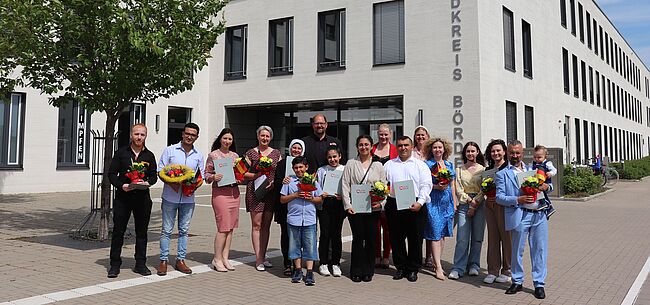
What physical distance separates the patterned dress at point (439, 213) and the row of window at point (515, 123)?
1420 centimetres

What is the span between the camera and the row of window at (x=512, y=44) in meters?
20.1

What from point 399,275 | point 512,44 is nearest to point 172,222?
point 399,275

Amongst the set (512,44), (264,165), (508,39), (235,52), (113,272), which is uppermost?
(235,52)

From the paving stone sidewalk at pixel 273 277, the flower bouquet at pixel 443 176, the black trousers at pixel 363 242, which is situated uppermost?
the flower bouquet at pixel 443 176

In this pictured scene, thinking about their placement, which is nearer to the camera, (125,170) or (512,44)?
(125,170)

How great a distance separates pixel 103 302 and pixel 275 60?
58.6 ft

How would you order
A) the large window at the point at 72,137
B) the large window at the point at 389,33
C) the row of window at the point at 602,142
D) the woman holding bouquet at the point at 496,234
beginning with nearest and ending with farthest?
the woman holding bouquet at the point at 496,234
the large window at the point at 72,137
the large window at the point at 389,33
the row of window at the point at 602,142

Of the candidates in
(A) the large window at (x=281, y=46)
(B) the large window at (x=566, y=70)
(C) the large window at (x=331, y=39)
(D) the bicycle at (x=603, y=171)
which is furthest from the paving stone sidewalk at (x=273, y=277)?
(B) the large window at (x=566, y=70)

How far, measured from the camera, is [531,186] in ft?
18.4

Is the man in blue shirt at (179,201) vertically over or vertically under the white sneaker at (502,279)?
over

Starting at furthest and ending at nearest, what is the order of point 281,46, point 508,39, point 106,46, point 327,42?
point 281,46 → point 327,42 → point 508,39 → point 106,46

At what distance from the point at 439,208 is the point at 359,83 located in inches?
541

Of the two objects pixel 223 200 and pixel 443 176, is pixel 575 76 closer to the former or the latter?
pixel 443 176

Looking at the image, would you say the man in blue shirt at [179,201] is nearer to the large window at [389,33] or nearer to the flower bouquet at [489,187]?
the flower bouquet at [489,187]
